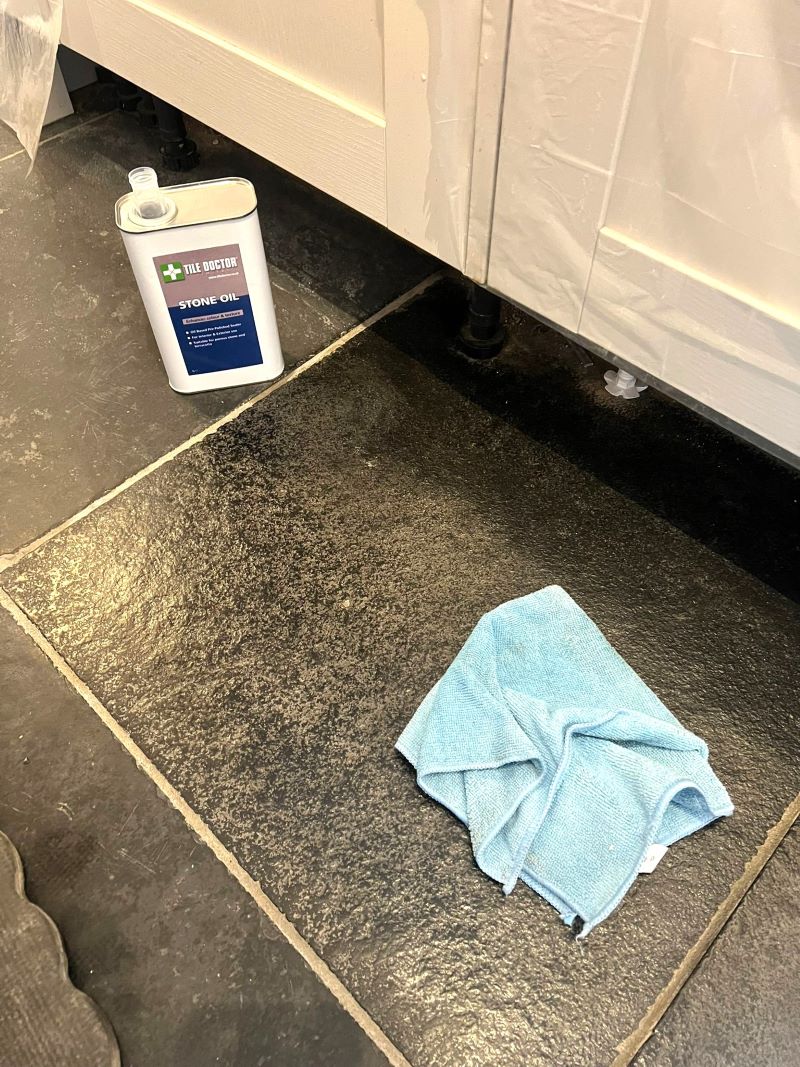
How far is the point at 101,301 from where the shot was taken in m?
1.10

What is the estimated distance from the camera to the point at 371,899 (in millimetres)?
652

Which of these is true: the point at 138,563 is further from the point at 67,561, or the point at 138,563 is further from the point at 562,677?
the point at 562,677

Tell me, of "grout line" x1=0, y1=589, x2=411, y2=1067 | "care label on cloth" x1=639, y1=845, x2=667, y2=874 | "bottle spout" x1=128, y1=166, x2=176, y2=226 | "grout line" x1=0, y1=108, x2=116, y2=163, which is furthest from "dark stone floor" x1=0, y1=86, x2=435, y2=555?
"care label on cloth" x1=639, y1=845, x2=667, y2=874

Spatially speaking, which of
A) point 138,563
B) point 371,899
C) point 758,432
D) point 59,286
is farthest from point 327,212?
point 371,899

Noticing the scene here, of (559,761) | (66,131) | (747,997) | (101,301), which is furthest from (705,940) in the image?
(66,131)

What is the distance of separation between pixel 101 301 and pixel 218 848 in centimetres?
75

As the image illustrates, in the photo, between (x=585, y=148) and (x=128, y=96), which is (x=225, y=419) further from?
(x=128, y=96)

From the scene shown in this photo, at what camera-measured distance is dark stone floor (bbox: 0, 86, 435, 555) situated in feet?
3.07

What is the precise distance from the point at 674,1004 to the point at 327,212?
1070 millimetres

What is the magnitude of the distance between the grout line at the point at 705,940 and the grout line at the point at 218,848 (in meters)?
0.16

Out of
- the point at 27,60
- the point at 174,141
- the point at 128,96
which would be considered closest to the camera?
the point at 27,60

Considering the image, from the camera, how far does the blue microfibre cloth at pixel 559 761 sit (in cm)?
65

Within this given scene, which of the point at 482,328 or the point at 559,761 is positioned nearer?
the point at 559,761

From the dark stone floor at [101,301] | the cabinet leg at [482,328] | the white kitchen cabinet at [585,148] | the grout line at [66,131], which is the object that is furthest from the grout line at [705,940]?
the grout line at [66,131]
